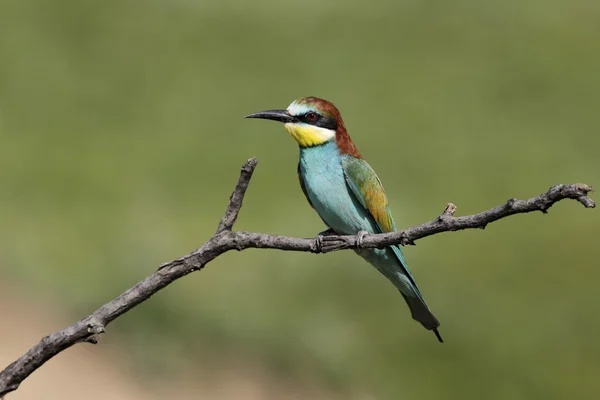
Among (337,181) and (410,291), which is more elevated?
(337,181)

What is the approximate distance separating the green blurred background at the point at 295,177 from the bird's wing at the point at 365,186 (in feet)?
3.75

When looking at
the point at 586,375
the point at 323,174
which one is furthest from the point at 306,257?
the point at 323,174

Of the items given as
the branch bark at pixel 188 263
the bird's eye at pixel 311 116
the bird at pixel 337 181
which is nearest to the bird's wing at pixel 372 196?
the bird at pixel 337 181

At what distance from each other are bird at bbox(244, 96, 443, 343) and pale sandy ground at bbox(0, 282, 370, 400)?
3.46 feet

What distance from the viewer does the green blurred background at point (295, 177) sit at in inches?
154

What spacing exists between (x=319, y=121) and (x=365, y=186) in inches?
8.0

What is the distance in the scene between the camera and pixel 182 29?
694cm

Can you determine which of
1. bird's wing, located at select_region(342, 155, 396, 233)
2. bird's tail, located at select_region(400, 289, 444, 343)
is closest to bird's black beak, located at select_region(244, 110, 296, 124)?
bird's wing, located at select_region(342, 155, 396, 233)

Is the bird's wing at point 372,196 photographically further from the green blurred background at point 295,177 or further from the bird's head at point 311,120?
the green blurred background at point 295,177

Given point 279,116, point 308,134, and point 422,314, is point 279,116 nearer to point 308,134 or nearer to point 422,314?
point 308,134

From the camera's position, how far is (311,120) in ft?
8.19

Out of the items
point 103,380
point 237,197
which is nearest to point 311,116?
point 237,197

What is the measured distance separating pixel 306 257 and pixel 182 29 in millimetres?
2964

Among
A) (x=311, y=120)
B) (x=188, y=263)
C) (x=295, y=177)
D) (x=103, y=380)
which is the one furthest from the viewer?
(x=295, y=177)
